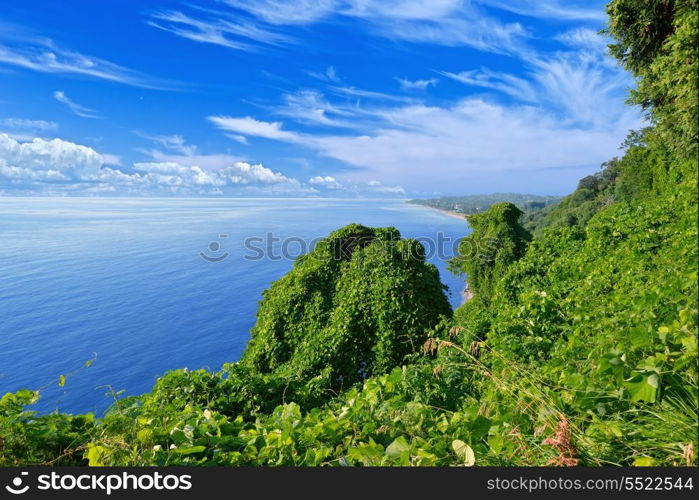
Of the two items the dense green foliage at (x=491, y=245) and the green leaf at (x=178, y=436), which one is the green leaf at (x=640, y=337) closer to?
the green leaf at (x=178, y=436)

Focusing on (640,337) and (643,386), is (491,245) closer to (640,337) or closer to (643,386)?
(640,337)

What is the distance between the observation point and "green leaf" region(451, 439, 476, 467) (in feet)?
6.59

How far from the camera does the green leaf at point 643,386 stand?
1920mm

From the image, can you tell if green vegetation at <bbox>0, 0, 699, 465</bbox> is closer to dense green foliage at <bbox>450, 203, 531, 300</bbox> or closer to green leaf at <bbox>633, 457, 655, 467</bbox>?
green leaf at <bbox>633, 457, 655, 467</bbox>

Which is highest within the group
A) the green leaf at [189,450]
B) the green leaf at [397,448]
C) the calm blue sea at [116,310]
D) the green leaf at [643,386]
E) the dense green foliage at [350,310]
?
the green leaf at [643,386]

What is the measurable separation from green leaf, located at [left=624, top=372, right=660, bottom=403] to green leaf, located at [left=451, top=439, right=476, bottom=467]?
0.80 meters

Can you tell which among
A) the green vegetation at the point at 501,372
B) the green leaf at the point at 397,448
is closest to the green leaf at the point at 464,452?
the green vegetation at the point at 501,372

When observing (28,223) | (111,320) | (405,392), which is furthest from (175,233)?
(405,392)

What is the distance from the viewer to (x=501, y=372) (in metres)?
3.38

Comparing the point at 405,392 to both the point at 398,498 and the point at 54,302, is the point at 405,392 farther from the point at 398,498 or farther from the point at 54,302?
the point at 54,302

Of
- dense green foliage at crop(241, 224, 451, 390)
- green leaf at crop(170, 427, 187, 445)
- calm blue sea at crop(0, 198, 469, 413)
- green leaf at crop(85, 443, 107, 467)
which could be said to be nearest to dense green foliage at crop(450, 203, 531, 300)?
calm blue sea at crop(0, 198, 469, 413)

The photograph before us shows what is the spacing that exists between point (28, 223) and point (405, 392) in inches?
3971

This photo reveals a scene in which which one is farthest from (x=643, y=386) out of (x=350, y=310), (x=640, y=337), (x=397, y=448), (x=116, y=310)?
(x=116, y=310)

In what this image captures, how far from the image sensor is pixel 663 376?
200 cm
